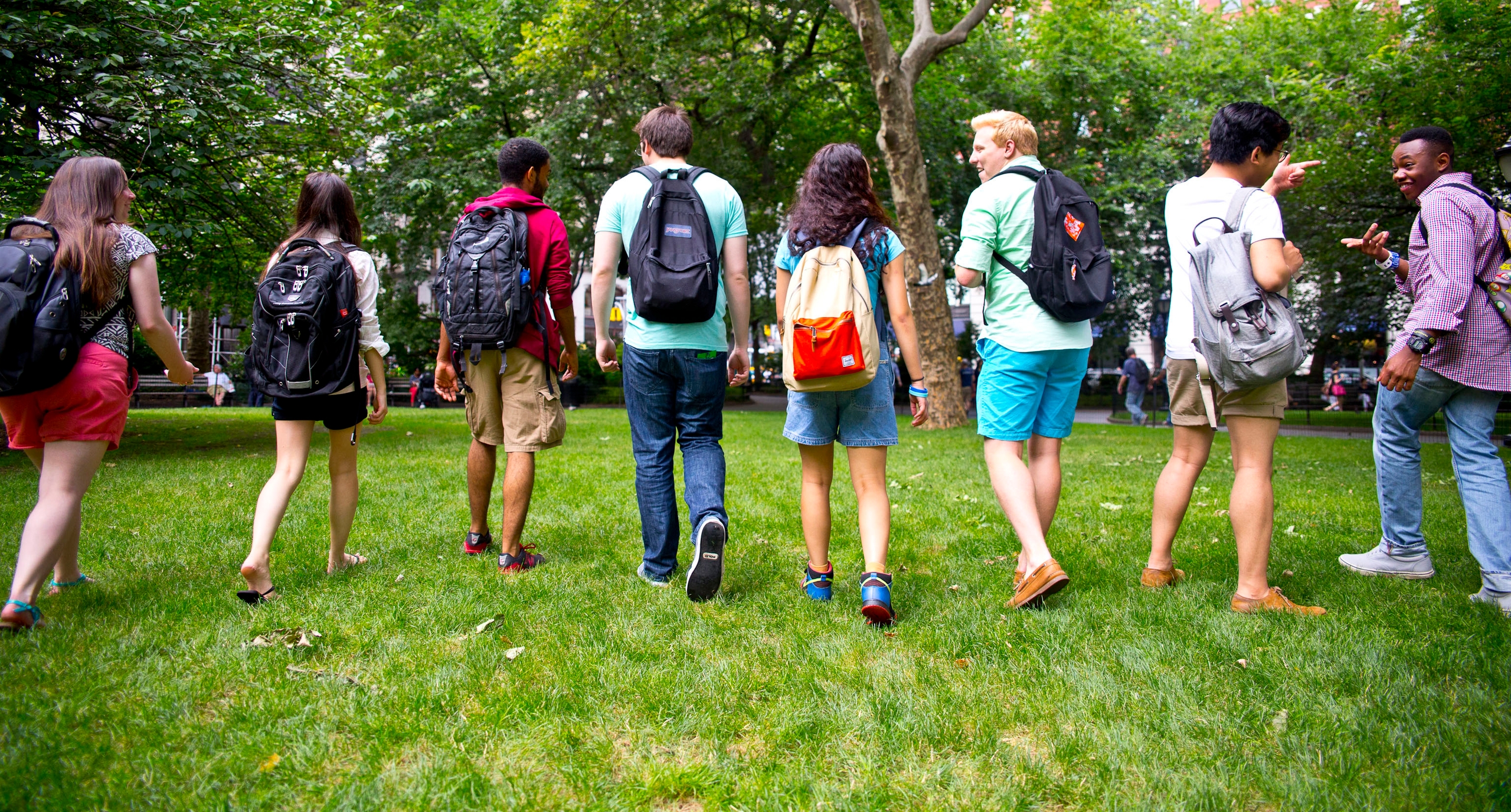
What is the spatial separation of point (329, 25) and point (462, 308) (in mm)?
8151

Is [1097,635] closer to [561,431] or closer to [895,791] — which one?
[895,791]

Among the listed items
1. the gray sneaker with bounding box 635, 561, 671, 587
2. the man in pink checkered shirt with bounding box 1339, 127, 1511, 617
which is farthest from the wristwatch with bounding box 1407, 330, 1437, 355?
the gray sneaker with bounding box 635, 561, 671, 587

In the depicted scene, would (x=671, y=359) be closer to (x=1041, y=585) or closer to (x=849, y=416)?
(x=849, y=416)

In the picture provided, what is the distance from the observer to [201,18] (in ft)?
29.0

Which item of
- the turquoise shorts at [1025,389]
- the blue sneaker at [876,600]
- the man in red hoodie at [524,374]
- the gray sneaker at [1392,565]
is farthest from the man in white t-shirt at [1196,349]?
the man in red hoodie at [524,374]

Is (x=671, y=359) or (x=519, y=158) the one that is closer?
(x=671, y=359)

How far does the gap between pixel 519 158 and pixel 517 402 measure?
1174mm

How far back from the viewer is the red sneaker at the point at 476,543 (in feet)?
15.0

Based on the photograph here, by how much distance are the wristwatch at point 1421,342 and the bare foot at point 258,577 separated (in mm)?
4656

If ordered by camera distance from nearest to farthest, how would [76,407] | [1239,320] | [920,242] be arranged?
[76,407] < [1239,320] < [920,242]

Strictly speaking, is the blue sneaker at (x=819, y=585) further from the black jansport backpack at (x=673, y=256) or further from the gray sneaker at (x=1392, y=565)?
the gray sneaker at (x=1392, y=565)

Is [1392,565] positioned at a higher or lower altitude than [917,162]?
lower

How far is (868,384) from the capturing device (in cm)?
355

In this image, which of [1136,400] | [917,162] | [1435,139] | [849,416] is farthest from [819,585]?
[1136,400]
